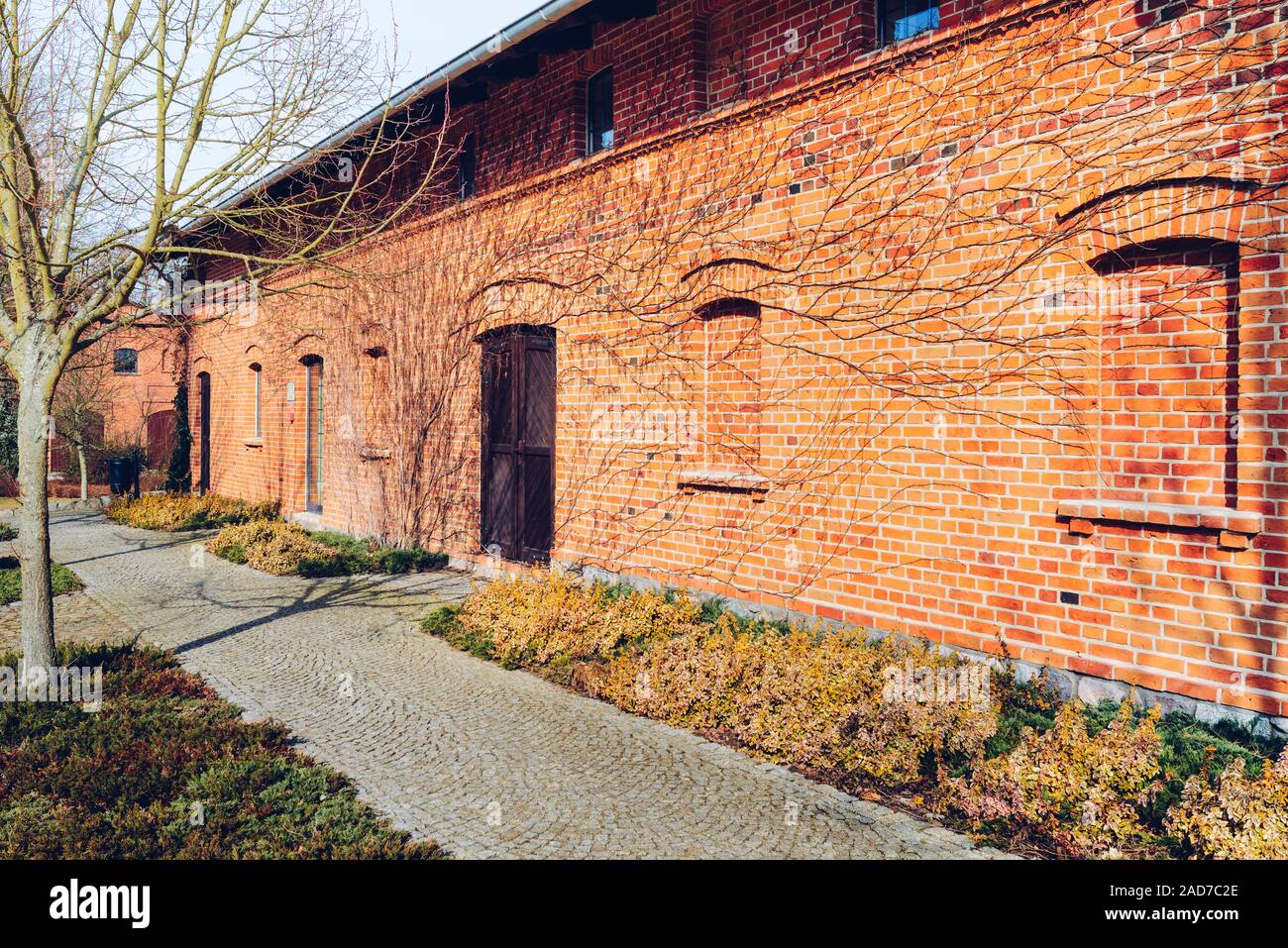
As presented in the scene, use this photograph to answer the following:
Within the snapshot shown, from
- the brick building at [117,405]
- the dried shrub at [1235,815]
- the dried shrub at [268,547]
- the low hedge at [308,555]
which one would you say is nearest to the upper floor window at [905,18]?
the dried shrub at [1235,815]

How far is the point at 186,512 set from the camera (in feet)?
49.4

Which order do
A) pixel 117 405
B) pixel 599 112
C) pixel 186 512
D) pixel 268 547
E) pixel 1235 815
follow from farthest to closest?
pixel 117 405 < pixel 186 512 < pixel 268 547 < pixel 599 112 < pixel 1235 815

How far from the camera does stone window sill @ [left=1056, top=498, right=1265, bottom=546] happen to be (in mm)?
4281

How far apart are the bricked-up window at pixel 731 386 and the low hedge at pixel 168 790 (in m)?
3.89

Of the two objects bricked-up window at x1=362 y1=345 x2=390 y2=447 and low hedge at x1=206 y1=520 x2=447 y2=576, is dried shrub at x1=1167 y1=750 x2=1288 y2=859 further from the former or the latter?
bricked-up window at x1=362 y1=345 x2=390 y2=447

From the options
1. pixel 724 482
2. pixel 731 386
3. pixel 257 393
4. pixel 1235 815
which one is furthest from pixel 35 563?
Answer: pixel 257 393

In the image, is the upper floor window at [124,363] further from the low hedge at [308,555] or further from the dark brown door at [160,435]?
the low hedge at [308,555]

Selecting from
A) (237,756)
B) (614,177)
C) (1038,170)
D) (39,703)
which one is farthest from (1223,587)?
(39,703)

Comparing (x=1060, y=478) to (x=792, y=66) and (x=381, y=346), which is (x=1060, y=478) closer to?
(x=792, y=66)

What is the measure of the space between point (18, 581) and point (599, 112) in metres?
8.23

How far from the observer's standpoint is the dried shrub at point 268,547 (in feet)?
35.1

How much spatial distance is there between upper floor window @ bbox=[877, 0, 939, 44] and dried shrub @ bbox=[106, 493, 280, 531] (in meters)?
12.3

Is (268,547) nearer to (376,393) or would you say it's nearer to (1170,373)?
(376,393)
